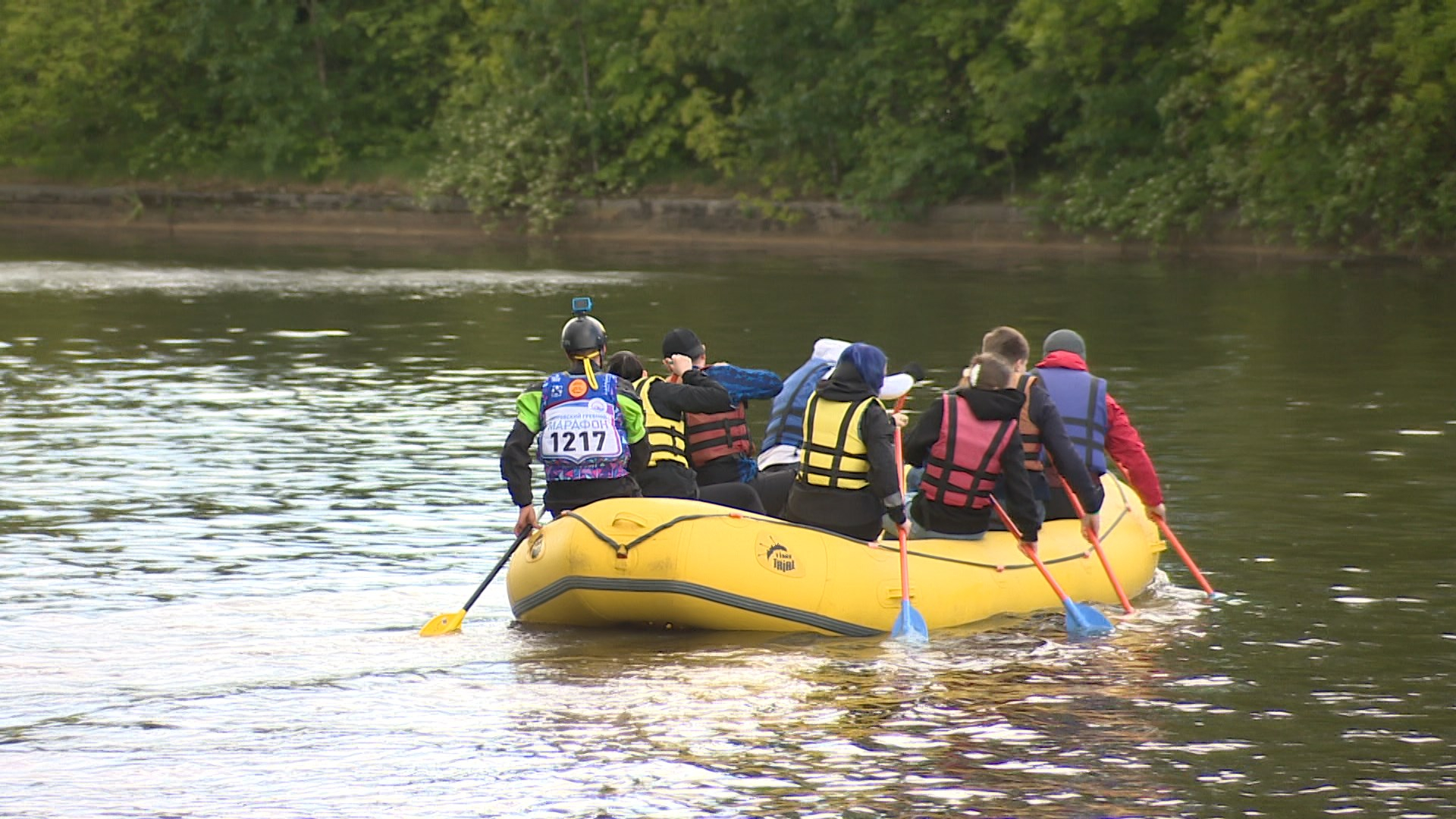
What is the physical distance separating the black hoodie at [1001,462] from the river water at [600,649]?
52 centimetres

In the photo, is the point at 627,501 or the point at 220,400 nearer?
the point at 627,501

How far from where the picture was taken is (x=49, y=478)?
49.3 ft

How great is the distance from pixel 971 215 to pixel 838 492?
35341 mm

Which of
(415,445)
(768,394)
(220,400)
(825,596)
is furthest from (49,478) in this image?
(825,596)

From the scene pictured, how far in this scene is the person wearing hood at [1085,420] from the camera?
1105 cm

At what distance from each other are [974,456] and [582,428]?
5.95 ft

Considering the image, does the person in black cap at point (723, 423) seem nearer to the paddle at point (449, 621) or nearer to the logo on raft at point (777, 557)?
the logo on raft at point (777, 557)

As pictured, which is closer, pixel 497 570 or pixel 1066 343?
pixel 497 570

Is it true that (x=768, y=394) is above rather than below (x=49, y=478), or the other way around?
above

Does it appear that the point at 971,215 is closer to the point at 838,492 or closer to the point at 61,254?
the point at 61,254

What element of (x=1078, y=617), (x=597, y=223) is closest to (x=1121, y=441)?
(x=1078, y=617)

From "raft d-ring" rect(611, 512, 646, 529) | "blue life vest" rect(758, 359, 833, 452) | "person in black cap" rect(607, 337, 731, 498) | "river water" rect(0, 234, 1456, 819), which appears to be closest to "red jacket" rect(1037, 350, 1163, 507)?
"river water" rect(0, 234, 1456, 819)

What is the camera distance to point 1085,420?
11.1m

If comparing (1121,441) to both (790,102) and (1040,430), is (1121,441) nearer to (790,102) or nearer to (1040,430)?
(1040,430)
